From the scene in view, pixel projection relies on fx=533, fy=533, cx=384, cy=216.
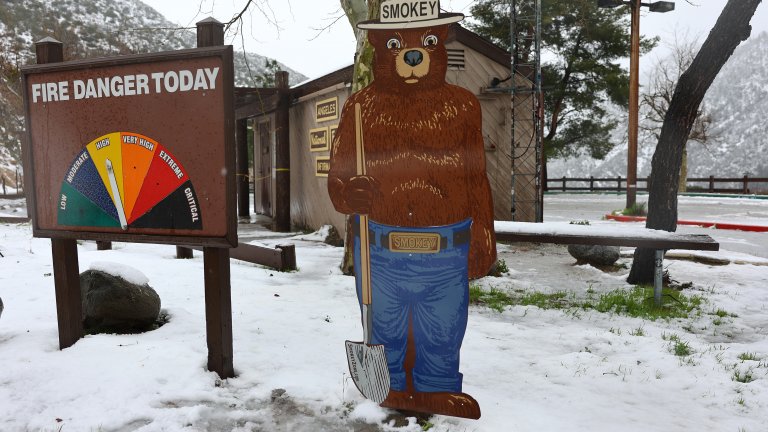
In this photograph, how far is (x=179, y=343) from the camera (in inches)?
144

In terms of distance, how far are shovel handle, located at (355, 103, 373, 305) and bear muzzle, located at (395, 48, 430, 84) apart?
0.29 meters

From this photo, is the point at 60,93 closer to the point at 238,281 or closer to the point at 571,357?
the point at 238,281

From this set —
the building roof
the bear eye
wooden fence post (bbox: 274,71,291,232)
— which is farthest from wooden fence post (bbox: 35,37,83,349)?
wooden fence post (bbox: 274,71,291,232)

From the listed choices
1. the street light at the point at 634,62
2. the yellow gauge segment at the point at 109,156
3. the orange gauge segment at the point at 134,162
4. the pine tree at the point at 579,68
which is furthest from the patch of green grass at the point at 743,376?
the pine tree at the point at 579,68

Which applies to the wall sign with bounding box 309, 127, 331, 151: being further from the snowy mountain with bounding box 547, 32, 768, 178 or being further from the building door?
the snowy mountain with bounding box 547, 32, 768, 178

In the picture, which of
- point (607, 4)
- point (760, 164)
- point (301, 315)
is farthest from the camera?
point (760, 164)

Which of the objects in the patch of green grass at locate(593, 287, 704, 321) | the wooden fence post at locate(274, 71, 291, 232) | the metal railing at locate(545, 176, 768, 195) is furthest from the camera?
the metal railing at locate(545, 176, 768, 195)

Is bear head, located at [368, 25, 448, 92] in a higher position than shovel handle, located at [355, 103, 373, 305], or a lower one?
higher

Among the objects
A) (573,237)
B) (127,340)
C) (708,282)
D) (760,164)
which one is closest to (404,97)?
(127,340)

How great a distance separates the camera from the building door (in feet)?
46.8

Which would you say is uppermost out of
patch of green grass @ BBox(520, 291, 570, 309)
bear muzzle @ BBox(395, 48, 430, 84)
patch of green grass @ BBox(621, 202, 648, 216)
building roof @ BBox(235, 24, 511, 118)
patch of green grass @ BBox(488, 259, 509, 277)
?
building roof @ BBox(235, 24, 511, 118)

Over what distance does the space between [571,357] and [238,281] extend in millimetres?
3553

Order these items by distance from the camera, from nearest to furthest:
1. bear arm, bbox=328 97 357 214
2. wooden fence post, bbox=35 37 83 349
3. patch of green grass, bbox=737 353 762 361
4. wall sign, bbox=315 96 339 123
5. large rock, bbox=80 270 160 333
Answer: bear arm, bbox=328 97 357 214 → wooden fence post, bbox=35 37 83 349 → patch of green grass, bbox=737 353 762 361 → large rock, bbox=80 270 160 333 → wall sign, bbox=315 96 339 123

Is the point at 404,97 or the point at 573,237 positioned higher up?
the point at 404,97
